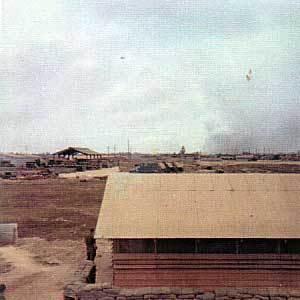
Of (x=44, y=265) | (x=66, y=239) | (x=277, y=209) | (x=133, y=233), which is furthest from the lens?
(x=66, y=239)

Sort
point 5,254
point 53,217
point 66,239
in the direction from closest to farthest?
point 5,254 < point 66,239 < point 53,217

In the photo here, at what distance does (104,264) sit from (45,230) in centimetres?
989

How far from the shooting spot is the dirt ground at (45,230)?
45.2 feet

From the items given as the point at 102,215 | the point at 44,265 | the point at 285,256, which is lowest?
the point at 44,265

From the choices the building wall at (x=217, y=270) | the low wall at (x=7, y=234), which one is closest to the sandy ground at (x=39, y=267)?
the building wall at (x=217, y=270)

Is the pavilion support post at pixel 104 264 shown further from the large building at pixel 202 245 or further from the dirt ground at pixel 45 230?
the large building at pixel 202 245

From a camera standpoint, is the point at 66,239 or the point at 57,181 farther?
the point at 57,181

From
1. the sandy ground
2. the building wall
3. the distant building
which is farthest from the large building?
the distant building

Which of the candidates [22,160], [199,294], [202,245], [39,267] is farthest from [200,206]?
[22,160]

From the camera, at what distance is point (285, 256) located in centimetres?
1039

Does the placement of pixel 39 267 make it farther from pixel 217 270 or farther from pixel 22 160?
pixel 22 160

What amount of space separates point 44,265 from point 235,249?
822 cm

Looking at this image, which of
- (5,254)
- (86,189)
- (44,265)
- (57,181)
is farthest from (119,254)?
(57,181)

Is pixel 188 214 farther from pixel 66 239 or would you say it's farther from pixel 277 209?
pixel 66 239
